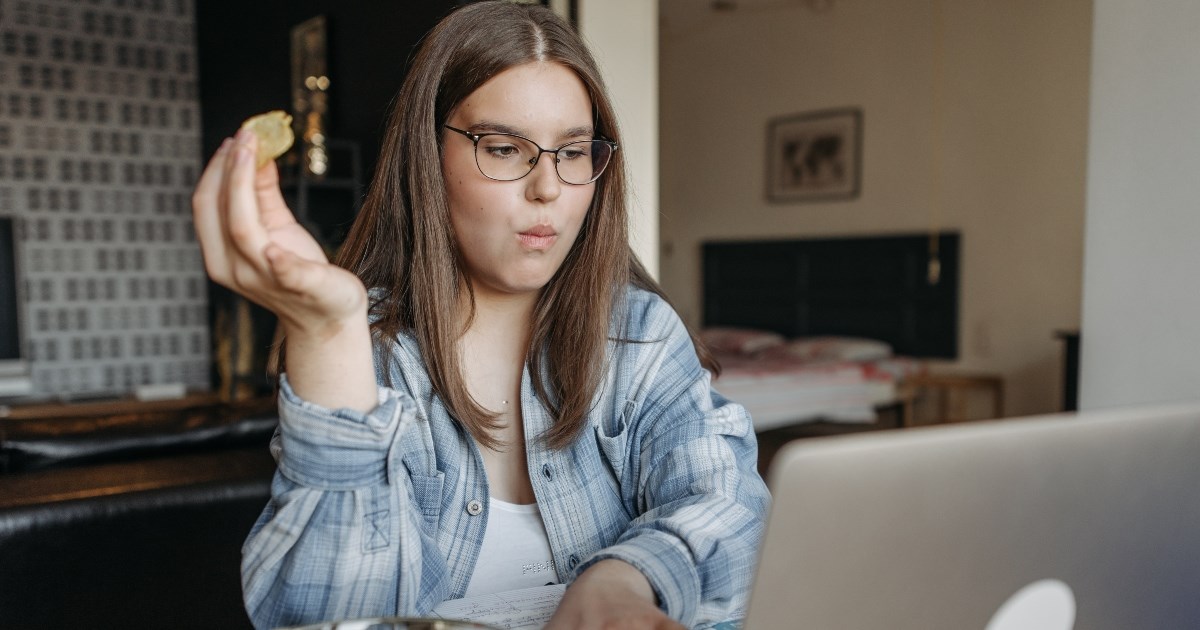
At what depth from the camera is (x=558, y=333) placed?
1.07 m

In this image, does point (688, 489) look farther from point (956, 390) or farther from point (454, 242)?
point (956, 390)

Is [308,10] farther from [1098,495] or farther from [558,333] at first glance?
[1098,495]

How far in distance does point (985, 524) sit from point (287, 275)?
47 cm

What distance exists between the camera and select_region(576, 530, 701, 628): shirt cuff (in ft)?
2.53

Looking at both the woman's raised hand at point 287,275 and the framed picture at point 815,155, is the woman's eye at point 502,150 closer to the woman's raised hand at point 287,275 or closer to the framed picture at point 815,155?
the woman's raised hand at point 287,275

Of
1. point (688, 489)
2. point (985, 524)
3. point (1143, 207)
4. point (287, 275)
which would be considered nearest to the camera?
point (985, 524)

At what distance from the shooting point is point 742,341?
558 cm

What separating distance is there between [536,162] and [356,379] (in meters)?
0.36

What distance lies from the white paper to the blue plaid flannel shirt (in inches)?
1.8

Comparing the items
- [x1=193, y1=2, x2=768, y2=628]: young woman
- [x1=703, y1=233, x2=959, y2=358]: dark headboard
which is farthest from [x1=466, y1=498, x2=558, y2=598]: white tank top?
[x1=703, y1=233, x2=959, y2=358]: dark headboard

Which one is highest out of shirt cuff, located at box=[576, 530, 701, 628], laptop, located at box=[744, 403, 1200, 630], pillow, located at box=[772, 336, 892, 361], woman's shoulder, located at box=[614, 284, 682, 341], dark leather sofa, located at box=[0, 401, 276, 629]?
woman's shoulder, located at box=[614, 284, 682, 341]

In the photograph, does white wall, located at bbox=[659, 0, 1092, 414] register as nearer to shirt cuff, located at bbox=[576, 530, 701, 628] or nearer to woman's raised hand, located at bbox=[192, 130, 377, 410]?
shirt cuff, located at bbox=[576, 530, 701, 628]

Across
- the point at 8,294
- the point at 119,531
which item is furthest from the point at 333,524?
the point at 8,294

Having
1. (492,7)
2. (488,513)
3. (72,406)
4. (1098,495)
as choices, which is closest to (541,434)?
(488,513)
